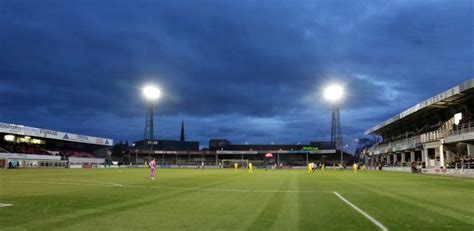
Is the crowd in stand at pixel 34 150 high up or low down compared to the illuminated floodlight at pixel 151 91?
down

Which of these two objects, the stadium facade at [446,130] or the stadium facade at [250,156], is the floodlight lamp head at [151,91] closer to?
the stadium facade at [250,156]

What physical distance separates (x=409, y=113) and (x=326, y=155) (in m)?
81.3

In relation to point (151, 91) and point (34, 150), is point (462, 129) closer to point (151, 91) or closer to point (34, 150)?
point (151, 91)

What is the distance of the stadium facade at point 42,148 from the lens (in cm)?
8562

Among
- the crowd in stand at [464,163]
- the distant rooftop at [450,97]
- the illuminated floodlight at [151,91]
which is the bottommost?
the crowd in stand at [464,163]

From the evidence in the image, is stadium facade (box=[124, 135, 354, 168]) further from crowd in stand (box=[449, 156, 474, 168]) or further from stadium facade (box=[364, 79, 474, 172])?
crowd in stand (box=[449, 156, 474, 168])

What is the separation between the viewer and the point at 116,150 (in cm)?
19912

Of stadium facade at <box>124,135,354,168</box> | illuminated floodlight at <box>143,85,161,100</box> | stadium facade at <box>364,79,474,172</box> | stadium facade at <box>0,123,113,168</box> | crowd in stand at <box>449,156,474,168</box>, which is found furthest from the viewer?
stadium facade at <box>124,135,354,168</box>

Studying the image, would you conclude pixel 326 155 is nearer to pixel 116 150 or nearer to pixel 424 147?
pixel 424 147

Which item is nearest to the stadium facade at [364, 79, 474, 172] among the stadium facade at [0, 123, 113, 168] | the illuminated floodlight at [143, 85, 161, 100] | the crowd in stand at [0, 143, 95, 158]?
the illuminated floodlight at [143, 85, 161, 100]

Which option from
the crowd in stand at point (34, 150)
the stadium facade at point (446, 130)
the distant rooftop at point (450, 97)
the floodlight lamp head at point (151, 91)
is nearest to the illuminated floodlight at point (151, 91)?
the floodlight lamp head at point (151, 91)

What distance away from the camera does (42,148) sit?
10531 cm

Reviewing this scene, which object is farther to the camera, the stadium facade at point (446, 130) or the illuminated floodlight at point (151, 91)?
the illuminated floodlight at point (151, 91)

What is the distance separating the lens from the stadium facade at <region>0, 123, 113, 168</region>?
85.6m
